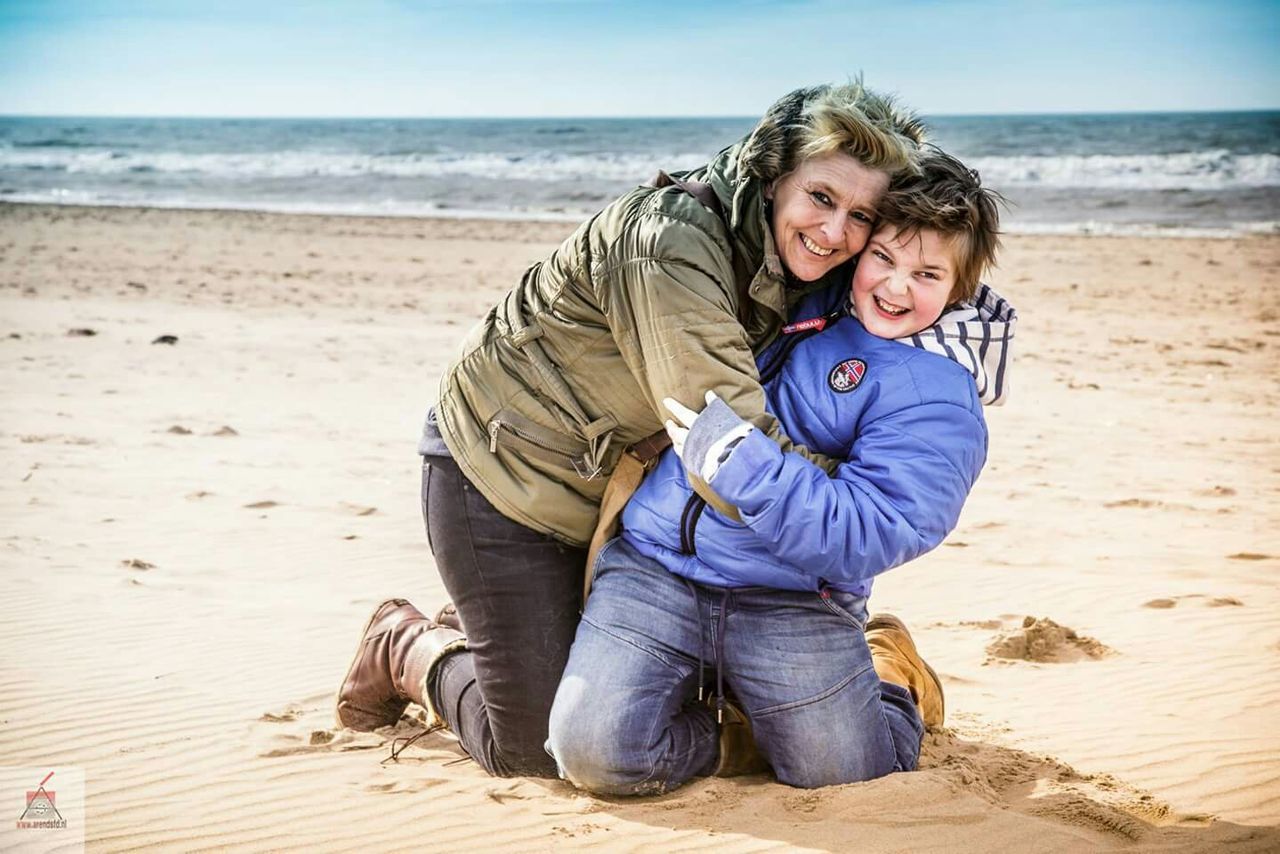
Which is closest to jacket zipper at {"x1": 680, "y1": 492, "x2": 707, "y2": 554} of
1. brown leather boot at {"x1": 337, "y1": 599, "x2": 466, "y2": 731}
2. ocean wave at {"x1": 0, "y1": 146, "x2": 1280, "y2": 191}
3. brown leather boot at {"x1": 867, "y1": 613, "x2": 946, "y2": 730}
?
brown leather boot at {"x1": 867, "y1": 613, "x2": 946, "y2": 730}

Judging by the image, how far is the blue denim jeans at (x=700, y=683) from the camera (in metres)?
3.01

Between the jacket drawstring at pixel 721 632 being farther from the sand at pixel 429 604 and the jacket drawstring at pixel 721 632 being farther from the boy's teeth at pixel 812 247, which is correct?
the boy's teeth at pixel 812 247

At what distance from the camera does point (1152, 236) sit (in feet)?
57.9

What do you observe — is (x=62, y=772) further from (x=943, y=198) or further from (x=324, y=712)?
(x=943, y=198)

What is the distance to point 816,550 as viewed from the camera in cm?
274

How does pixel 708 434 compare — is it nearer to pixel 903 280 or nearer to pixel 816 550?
pixel 816 550

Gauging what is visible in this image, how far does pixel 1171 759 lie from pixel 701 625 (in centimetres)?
153

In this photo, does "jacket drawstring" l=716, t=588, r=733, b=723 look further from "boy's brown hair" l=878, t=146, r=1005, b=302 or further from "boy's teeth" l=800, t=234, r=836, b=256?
"boy's brown hair" l=878, t=146, r=1005, b=302

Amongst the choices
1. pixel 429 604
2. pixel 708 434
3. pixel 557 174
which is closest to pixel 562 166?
pixel 557 174

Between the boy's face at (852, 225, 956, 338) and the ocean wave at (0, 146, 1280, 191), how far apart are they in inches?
948

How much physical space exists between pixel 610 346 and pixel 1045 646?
7.60 feet

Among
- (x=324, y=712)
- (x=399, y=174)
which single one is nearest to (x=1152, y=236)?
(x=324, y=712)

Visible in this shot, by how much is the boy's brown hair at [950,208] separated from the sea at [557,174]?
1364cm

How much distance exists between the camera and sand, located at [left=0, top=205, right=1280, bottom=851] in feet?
9.82
